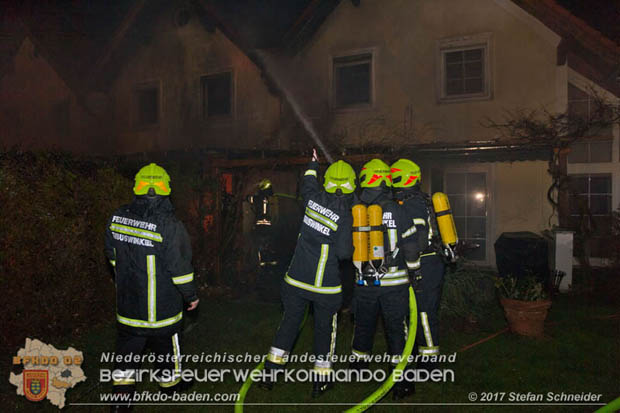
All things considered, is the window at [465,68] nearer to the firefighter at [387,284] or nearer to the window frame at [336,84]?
the window frame at [336,84]

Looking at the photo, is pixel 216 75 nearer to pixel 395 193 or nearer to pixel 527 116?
pixel 527 116

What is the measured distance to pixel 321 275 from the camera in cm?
430

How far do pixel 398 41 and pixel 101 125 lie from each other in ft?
32.7

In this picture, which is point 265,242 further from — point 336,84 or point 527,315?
point 336,84

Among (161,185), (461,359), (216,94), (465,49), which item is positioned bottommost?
(461,359)

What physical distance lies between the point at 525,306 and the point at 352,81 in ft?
25.0

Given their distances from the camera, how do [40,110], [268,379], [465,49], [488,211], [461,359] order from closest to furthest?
1. [268,379]
2. [461,359]
3. [488,211]
4. [465,49]
5. [40,110]

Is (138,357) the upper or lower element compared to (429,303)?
lower

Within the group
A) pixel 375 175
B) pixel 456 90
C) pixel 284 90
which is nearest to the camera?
pixel 375 175

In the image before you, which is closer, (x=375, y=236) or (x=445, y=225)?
(x=375, y=236)

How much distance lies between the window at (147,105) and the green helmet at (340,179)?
38.0ft

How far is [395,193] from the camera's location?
4.93 meters

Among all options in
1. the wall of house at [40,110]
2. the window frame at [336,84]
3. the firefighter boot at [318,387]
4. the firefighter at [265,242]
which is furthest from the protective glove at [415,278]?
the wall of house at [40,110]

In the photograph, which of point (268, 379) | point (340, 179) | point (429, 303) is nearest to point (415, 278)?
point (429, 303)
